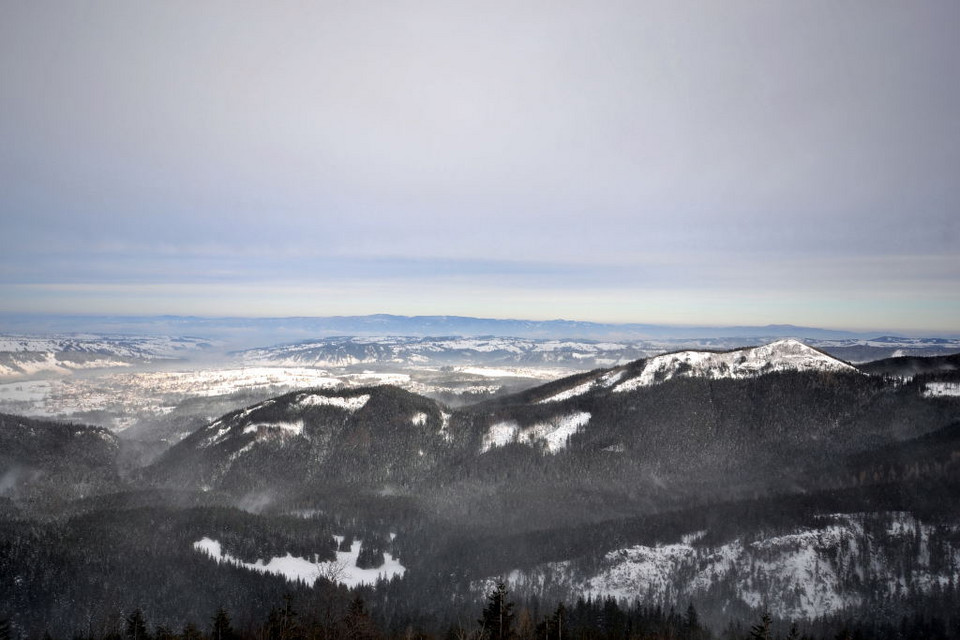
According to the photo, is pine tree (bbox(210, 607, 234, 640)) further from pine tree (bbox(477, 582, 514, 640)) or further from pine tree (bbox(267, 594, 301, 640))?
pine tree (bbox(477, 582, 514, 640))

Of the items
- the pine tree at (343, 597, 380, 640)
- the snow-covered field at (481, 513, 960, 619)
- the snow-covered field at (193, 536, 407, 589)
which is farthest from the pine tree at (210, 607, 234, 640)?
the snow-covered field at (481, 513, 960, 619)

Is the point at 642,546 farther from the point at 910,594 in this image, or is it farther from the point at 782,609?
the point at 910,594

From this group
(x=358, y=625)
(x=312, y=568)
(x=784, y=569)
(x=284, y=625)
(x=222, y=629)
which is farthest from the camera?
(x=312, y=568)

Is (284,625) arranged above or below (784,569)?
above

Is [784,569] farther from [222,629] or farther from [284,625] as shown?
[222,629]

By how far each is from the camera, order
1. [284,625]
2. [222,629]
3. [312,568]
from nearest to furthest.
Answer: [284,625], [222,629], [312,568]

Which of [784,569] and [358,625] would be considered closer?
[358,625]

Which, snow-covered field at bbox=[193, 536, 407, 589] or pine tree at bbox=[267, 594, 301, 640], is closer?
pine tree at bbox=[267, 594, 301, 640]

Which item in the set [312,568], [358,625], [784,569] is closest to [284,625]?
[358,625]

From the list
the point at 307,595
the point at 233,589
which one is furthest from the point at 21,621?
the point at 307,595
